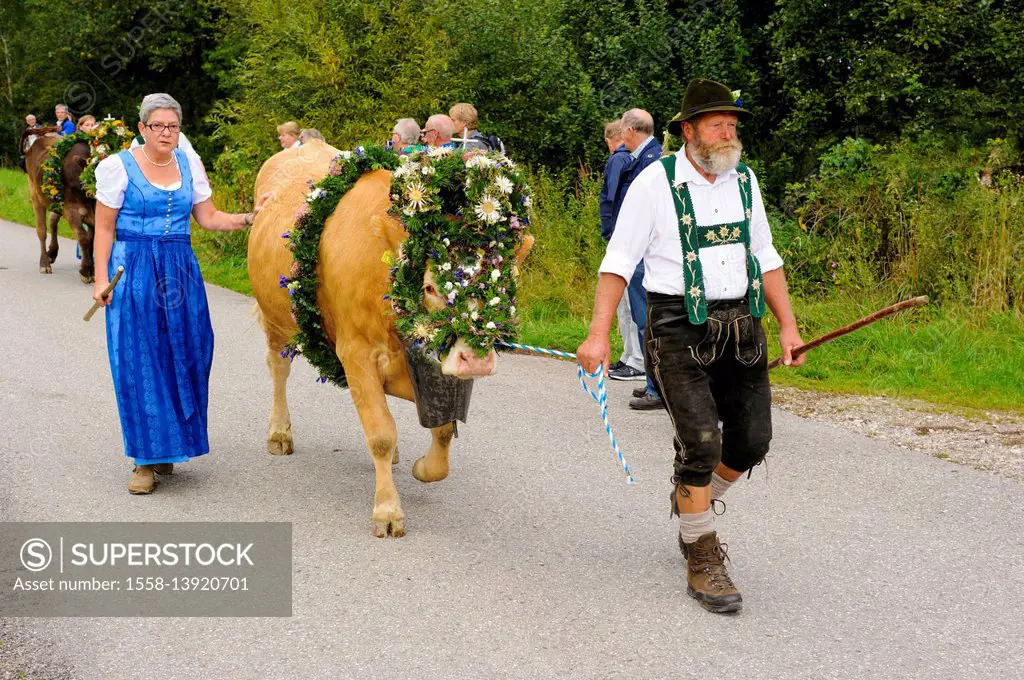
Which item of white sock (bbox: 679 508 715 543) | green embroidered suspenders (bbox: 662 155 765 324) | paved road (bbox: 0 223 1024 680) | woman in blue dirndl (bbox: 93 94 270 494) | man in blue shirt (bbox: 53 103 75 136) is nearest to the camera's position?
paved road (bbox: 0 223 1024 680)

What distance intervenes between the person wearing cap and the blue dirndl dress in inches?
109

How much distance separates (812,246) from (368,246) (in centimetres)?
704

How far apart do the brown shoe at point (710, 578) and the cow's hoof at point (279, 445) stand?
10.3 feet

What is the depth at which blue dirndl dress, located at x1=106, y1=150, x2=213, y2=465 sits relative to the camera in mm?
6203

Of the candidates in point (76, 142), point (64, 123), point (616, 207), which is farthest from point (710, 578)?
point (64, 123)

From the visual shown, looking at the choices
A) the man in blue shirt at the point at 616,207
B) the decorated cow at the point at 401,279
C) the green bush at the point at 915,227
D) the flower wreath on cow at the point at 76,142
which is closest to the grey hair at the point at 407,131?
the man in blue shirt at the point at 616,207

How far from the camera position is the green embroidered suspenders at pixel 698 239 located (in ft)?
15.1

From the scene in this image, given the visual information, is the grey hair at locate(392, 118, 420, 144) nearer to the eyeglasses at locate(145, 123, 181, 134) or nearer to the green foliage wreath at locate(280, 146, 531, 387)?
the eyeglasses at locate(145, 123, 181, 134)

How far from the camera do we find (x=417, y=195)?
5.12 meters

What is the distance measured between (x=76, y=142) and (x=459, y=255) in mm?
11046

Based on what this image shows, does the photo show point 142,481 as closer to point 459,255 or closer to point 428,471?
point 428,471

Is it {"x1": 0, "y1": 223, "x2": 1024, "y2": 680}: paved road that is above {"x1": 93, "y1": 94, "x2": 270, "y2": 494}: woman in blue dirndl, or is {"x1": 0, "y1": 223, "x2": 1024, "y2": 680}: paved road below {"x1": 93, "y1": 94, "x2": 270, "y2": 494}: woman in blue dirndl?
below

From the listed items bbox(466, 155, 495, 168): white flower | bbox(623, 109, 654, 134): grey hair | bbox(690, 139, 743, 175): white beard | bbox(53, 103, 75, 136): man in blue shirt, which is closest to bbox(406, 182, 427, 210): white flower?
bbox(466, 155, 495, 168): white flower

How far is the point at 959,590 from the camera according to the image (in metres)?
4.85
